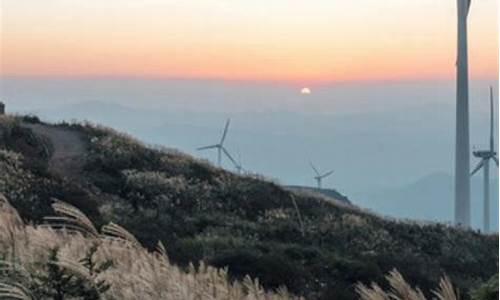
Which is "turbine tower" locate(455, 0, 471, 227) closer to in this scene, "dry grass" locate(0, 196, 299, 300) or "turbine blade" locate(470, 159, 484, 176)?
"turbine blade" locate(470, 159, 484, 176)

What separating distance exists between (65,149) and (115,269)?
26.7 metres

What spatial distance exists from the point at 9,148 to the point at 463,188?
2024 cm

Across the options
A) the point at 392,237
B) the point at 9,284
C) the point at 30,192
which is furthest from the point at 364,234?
the point at 9,284

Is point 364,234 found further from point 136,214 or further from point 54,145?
point 54,145

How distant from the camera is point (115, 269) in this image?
6527 millimetres

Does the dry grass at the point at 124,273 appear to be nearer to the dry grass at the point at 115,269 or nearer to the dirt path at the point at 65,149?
the dry grass at the point at 115,269

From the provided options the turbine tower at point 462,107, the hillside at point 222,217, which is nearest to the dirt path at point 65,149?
the hillside at point 222,217

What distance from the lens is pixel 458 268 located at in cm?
2714

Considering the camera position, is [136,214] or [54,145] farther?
[54,145]

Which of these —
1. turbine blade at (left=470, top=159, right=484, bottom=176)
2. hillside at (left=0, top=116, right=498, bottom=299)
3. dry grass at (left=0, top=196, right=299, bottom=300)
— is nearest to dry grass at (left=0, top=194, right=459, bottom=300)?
dry grass at (left=0, top=196, right=299, bottom=300)

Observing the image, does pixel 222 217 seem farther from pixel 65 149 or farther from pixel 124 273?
pixel 124 273

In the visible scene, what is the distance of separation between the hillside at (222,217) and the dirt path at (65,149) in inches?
1.8

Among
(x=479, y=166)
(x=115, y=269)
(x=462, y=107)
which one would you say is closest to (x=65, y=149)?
(x=462, y=107)

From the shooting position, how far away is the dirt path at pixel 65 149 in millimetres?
29375
